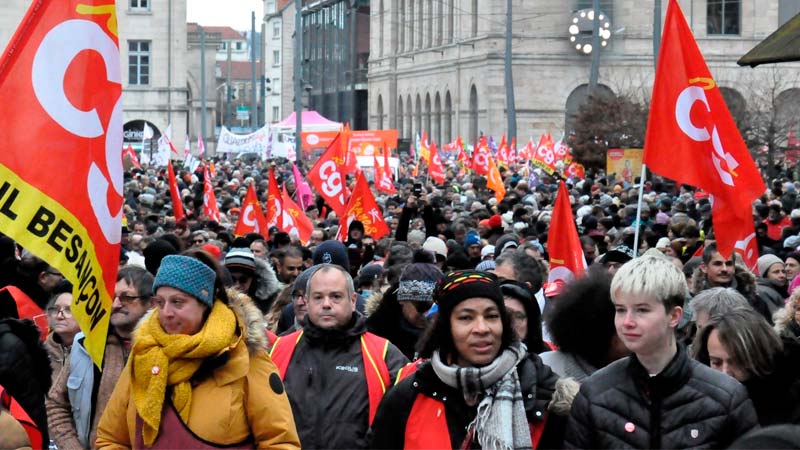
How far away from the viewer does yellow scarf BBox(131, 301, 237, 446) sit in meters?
4.91

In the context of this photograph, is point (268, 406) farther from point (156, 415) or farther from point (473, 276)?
point (473, 276)

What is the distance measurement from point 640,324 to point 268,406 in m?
1.16

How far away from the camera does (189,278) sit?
16.8 ft

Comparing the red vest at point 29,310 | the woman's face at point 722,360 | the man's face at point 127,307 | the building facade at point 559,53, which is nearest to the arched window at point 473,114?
the building facade at point 559,53

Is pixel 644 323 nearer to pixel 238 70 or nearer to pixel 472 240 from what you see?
pixel 472 240

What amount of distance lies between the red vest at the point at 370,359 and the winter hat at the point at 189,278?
36.4 inches

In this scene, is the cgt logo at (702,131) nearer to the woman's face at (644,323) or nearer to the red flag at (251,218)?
the woman's face at (644,323)

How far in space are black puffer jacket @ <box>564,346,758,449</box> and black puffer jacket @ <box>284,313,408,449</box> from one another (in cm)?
144

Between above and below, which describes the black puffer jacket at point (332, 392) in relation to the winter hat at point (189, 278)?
below

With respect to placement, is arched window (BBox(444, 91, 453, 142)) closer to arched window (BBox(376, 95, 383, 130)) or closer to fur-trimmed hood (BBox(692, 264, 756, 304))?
arched window (BBox(376, 95, 383, 130))

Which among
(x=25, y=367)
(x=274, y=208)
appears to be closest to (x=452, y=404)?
(x=25, y=367)

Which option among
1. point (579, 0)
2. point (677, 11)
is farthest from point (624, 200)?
point (579, 0)

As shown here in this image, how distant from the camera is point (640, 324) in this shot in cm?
469

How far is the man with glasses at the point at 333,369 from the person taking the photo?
599 cm
